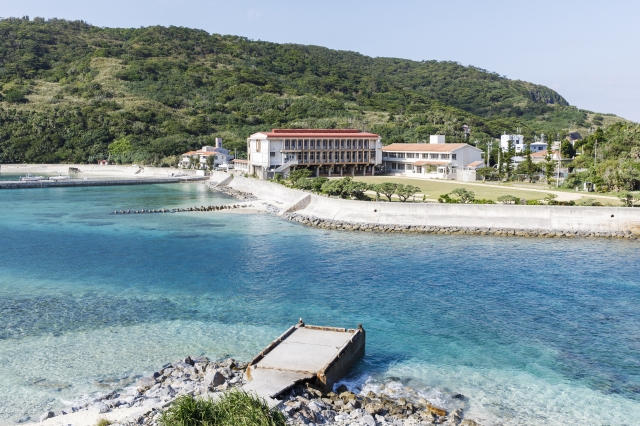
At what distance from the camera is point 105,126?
11456 cm

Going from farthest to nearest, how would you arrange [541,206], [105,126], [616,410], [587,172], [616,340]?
[105,126], [587,172], [541,206], [616,340], [616,410]

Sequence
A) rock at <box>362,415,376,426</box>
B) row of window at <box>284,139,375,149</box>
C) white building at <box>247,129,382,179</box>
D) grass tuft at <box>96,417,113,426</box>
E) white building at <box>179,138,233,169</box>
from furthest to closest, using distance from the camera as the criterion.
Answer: white building at <box>179,138,233,169</box>
row of window at <box>284,139,375,149</box>
white building at <box>247,129,382,179</box>
rock at <box>362,415,376,426</box>
grass tuft at <box>96,417,113,426</box>

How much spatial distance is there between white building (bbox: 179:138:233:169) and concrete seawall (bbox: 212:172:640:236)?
168 ft

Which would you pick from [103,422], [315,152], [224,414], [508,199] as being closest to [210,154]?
[315,152]

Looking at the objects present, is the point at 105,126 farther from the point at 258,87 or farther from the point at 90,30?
the point at 90,30

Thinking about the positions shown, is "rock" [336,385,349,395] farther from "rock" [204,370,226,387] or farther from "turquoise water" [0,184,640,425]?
"rock" [204,370,226,387]

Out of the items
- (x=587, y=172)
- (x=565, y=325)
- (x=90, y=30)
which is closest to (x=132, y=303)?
(x=565, y=325)

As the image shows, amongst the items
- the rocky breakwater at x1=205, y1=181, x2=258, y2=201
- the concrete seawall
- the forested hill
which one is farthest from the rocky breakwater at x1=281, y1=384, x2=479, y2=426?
the forested hill

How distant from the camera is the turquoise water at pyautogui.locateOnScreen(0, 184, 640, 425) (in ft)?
55.7

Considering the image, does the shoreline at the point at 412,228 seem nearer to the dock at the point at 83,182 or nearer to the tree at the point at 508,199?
the tree at the point at 508,199

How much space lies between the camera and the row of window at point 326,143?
72.5 m

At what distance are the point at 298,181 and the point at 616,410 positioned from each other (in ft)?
144

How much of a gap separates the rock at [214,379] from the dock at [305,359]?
2.49 ft

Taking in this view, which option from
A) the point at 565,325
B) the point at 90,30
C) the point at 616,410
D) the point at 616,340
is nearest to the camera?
the point at 616,410
